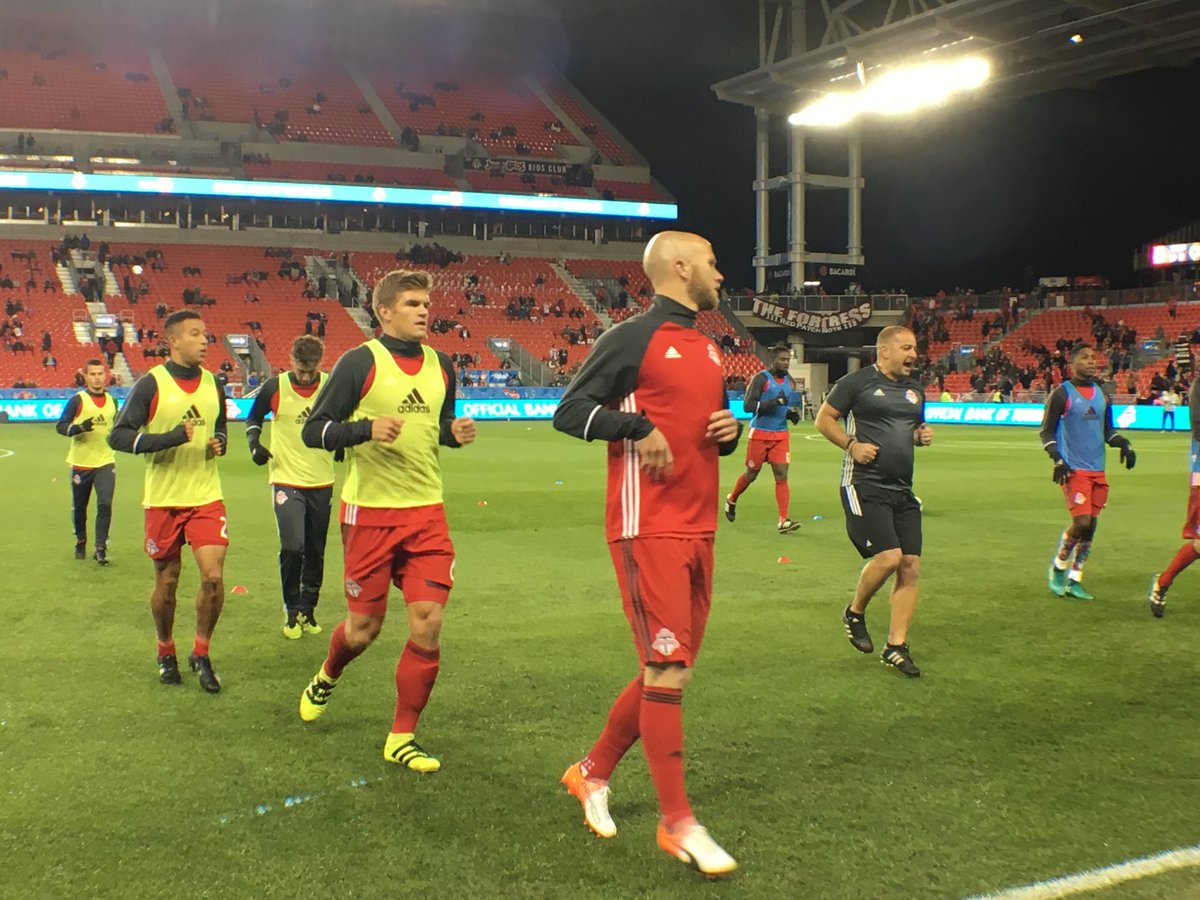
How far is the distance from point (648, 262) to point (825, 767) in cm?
247

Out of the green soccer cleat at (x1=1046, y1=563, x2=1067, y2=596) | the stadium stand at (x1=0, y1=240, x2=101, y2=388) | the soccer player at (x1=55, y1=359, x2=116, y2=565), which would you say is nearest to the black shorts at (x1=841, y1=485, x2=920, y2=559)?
the green soccer cleat at (x1=1046, y1=563, x2=1067, y2=596)

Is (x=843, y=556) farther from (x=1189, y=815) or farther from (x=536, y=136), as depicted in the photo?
(x=536, y=136)

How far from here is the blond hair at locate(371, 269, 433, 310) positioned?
17.1 ft

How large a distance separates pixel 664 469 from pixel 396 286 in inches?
74.4

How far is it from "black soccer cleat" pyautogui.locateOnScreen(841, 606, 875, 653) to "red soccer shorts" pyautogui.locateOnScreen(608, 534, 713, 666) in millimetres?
3424

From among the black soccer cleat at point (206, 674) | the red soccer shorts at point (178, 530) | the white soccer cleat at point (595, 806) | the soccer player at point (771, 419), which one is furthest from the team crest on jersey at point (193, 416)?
the soccer player at point (771, 419)

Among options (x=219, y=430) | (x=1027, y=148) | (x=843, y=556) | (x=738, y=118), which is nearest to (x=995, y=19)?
(x=1027, y=148)

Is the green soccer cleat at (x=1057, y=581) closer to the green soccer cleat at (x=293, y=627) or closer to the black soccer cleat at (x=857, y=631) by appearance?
the black soccer cleat at (x=857, y=631)

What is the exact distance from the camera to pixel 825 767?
5.09 meters

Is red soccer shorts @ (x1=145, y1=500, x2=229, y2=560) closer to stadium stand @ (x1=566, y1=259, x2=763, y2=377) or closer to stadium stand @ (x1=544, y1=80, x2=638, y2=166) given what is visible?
stadium stand @ (x1=566, y1=259, x2=763, y2=377)

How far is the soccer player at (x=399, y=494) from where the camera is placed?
5.09 m

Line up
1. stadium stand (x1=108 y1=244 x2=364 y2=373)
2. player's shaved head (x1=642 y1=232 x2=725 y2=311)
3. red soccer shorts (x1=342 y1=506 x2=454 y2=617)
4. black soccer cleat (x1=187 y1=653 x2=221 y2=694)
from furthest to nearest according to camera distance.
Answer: stadium stand (x1=108 y1=244 x2=364 y2=373) < black soccer cleat (x1=187 y1=653 x2=221 y2=694) < red soccer shorts (x1=342 y1=506 x2=454 y2=617) < player's shaved head (x1=642 y1=232 x2=725 y2=311)

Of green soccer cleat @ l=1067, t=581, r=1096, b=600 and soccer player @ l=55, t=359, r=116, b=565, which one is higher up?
soccer player @ l=55, t=359, r=116, b=565

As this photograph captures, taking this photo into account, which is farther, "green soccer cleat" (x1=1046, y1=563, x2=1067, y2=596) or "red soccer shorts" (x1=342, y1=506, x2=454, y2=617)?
"green soccer cleat" (x1=1046, y1=563, x2=1067, y2=596)
